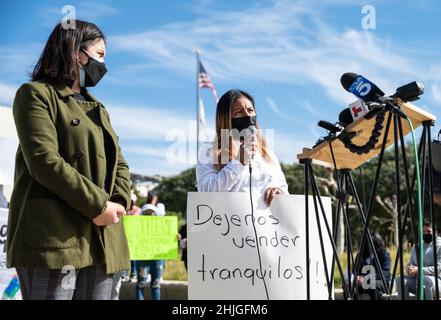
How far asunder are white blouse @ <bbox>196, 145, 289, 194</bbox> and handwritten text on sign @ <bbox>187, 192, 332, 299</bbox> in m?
0.14

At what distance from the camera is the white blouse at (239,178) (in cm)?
367

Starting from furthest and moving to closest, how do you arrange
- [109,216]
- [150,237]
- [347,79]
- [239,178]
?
[150,237] → [239,178] → [347,79] → [109,216]

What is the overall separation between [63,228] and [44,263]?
0.16m

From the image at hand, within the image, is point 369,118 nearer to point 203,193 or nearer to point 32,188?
point 203,193

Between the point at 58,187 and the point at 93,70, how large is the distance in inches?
25.7

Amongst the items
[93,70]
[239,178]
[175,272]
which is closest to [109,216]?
[93,70]

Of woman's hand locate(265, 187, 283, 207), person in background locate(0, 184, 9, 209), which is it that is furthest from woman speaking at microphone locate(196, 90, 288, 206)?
person in background locate(0, 184, 9, 209)

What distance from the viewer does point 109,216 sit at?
2.69 meters

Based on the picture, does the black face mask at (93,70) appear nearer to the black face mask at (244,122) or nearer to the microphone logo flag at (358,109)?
the black face mask at (244,122)

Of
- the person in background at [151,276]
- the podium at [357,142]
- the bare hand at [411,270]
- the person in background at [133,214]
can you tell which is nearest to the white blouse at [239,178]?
the podium at [357,142]

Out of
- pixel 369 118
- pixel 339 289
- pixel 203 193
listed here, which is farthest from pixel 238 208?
pixel 339 289

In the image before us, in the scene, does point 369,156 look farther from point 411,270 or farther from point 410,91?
point 411,270

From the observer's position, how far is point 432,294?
26.1 ft

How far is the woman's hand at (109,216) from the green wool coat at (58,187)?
0.04 metres
